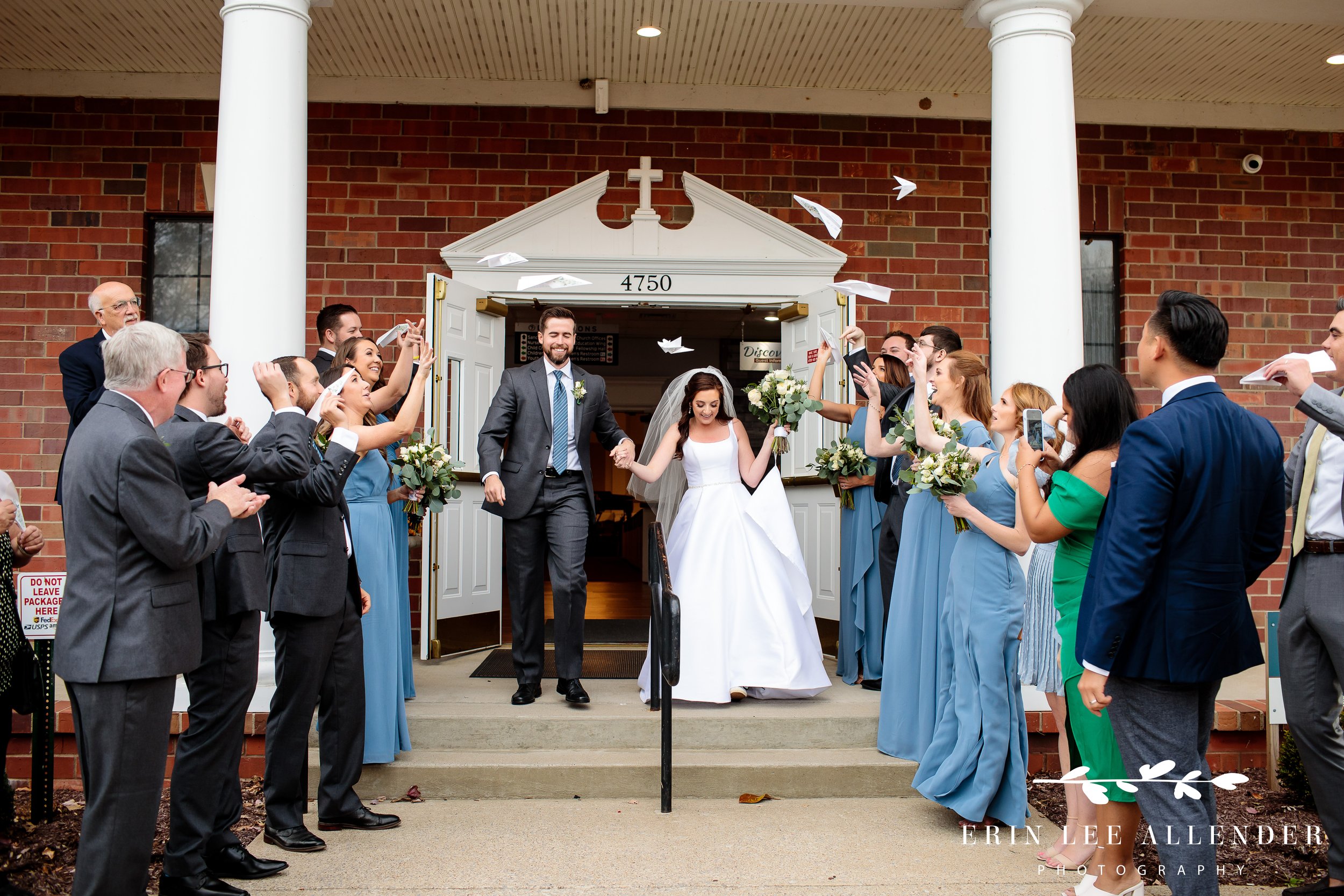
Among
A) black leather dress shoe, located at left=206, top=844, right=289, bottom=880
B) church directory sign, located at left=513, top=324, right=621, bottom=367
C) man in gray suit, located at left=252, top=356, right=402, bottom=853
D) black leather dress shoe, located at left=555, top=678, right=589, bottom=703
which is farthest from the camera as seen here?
church directory sign, located at left=513, top=324, right=621, bottom=367

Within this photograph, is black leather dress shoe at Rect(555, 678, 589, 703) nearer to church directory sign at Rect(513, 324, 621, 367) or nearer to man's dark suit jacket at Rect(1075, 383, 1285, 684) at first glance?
man's dark suit jacket at Rect(1075, 383, 1285, 684)

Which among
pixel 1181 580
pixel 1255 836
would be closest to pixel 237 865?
pixel 1181 580

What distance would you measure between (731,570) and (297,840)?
2.52 metres

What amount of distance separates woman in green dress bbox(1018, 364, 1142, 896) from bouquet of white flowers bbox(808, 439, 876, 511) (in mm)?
2764

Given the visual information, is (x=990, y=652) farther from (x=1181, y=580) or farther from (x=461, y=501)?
(x=461, y=501)

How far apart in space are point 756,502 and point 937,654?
1521 mm

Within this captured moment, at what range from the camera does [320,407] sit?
12.0 feet

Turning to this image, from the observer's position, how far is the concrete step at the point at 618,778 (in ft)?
15.3

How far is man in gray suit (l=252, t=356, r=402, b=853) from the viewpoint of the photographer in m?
3.76

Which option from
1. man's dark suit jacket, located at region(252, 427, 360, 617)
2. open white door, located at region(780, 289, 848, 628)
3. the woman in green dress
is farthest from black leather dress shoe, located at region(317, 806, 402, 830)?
open white door, located at region(780, 289, 848, 628)

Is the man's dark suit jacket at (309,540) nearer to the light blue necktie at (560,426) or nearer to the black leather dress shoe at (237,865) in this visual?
the black leather dress shoe at (237,865)

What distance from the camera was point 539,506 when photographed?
5492 mm

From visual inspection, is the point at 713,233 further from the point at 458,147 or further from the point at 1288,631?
the point at 1288,631

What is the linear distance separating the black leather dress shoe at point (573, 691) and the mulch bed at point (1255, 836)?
219 cm
